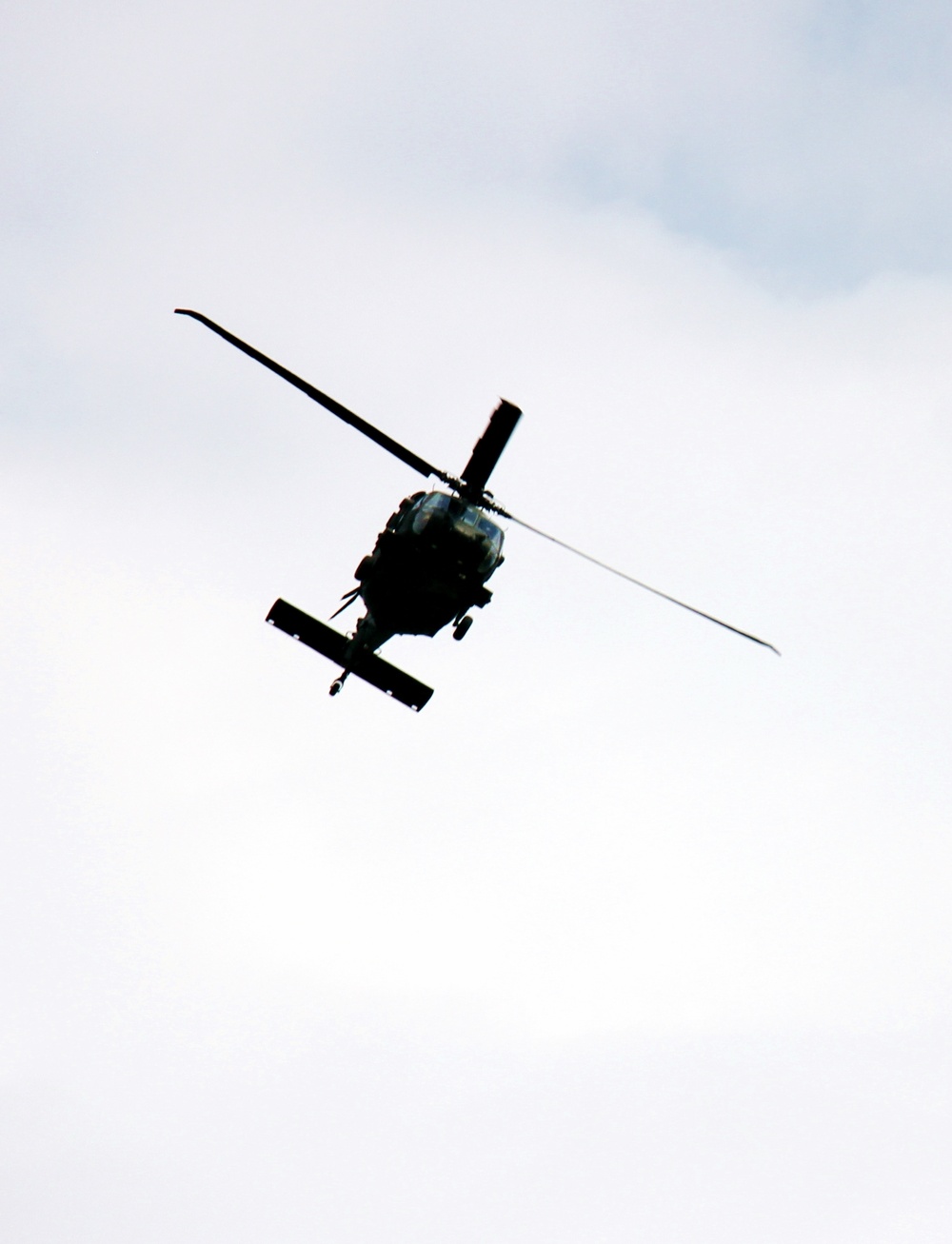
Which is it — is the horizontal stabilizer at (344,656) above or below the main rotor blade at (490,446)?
below

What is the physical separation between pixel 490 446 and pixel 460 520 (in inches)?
60.1

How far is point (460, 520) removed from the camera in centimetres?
2689

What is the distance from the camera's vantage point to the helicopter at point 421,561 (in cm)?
2619

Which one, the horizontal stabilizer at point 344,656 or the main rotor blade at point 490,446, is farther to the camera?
the horizontal stabilizer at point 344,656

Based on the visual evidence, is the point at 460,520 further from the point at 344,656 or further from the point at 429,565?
the point at 344,656

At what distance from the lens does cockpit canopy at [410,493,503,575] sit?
88.0ft

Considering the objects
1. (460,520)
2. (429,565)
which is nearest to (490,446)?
(460,520)

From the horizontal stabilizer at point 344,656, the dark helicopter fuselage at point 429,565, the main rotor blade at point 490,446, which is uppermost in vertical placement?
the main rotor blade at point 490,446

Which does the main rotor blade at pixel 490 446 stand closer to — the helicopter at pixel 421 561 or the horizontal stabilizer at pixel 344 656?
the helicopter at pixel 421 561

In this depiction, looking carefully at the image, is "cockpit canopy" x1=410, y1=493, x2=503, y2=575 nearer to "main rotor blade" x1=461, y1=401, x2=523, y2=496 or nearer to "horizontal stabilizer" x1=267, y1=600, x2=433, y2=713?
"main rotor blade" x1=461, y1=401, x2=523, y2=496

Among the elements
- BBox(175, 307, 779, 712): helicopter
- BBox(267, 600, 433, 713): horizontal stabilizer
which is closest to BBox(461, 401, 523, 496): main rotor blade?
BBox(175, 307, 779, 712): helicopter

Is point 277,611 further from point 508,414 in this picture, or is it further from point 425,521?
point 508,414

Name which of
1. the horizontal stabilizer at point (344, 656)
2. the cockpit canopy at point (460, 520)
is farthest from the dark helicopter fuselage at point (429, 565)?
the horizontal stabilizer at point (344, 656)

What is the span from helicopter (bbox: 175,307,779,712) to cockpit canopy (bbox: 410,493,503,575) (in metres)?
0.02
